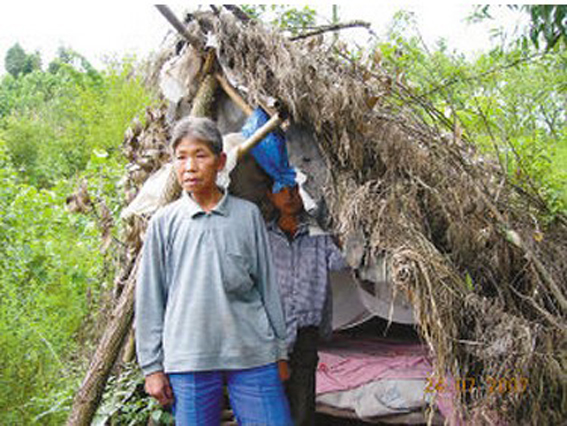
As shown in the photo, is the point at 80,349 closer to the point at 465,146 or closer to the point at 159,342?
the point at 159,342

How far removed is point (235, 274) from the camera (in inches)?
94.0

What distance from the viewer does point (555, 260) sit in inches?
147

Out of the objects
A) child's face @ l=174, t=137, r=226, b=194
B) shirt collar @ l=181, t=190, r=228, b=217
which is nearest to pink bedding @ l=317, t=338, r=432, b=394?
shirt collar @ l=181, t=190, r=228, b=217

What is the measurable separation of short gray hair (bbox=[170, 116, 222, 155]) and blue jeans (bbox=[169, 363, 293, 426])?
1000 mm

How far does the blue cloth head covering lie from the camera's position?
3.36 meters

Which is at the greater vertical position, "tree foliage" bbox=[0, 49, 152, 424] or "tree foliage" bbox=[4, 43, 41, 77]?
"tree foliage" bbox=[4, 43, 41, 77]

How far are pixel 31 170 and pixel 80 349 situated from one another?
1766 centimetres

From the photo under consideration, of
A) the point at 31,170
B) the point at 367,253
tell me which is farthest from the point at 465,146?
the point at 31,170

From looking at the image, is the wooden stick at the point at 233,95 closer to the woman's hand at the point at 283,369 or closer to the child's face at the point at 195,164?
the child's face at the point at 195,164

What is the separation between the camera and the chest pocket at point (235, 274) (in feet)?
7.80

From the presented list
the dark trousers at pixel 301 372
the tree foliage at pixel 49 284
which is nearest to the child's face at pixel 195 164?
the dark trousers at pixel 301 372

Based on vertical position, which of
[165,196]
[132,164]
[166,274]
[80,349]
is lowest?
[80,349]

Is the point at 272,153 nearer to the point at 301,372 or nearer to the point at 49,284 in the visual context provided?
the point at 301,372
